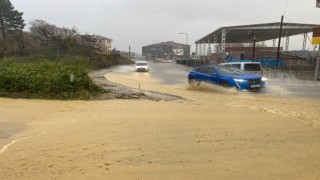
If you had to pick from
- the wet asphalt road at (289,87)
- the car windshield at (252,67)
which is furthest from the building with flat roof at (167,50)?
the car windshield at (252,67)

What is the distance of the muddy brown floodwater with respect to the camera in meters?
5.57

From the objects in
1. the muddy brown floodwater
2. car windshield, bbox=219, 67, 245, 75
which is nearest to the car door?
car windshield, bbox=219, 67, 245, 75

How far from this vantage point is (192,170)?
5.59 metres

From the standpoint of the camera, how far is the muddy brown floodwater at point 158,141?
18.3ft

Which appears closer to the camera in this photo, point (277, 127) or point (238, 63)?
point (277, 127)

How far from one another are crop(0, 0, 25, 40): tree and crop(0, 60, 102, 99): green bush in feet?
141

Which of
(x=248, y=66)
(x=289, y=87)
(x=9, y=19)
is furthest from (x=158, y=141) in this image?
(x=9, y=19)

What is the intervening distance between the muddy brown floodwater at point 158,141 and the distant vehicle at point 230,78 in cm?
394

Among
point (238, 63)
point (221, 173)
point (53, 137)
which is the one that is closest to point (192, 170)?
point (221, 173)

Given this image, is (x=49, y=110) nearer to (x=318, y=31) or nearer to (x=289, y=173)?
(x=289, y=173)

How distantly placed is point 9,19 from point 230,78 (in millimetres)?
49798

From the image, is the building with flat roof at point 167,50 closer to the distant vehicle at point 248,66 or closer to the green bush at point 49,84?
the distant vehicle at point 248,66

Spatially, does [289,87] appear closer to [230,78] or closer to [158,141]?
[230,78]

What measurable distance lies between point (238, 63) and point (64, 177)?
17.5 metres
